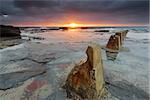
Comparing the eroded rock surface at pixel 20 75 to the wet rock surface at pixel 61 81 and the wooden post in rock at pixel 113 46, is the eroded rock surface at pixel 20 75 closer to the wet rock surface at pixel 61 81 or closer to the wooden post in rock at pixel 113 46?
the wet rock surface at pixel 61 81

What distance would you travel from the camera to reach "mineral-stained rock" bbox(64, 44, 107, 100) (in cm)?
463

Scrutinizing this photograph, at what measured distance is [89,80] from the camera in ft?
15.3

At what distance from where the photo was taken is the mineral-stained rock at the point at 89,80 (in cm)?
463

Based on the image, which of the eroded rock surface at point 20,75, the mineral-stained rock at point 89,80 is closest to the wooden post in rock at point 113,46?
the eroded rock surface at point 20,75

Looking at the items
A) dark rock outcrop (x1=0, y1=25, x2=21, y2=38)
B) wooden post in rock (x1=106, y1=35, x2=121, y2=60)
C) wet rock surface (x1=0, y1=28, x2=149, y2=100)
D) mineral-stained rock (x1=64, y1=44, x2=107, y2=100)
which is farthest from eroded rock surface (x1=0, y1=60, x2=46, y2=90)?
dark rock outcrop (x1=0, y1=25, x2=21, y2=38)

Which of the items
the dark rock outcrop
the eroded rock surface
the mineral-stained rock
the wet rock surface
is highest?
the dark rock outcrop

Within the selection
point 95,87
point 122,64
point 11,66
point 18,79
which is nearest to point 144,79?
point 122,64

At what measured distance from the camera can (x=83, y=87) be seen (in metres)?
4.70

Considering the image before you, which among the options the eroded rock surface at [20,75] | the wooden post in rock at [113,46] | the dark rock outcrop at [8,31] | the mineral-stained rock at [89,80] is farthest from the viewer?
the dark rock outcrop at [8,31]

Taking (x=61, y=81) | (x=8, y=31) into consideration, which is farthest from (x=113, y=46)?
(x=8, y=31)

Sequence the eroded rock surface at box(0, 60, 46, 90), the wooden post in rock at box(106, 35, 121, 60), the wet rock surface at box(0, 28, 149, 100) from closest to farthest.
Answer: the wet rock surface at box(0, 28, 149, 100) < the eroded rock surface at box(0, 60, 46, 90) < the wooden post in rock at box(106, 35, 121, 60)

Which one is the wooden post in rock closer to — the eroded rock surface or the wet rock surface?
the wet rock surface

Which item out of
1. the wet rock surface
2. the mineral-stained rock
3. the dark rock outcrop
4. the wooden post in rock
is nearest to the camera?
the mineral-stained rock

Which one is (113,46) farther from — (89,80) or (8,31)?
(8,31)
